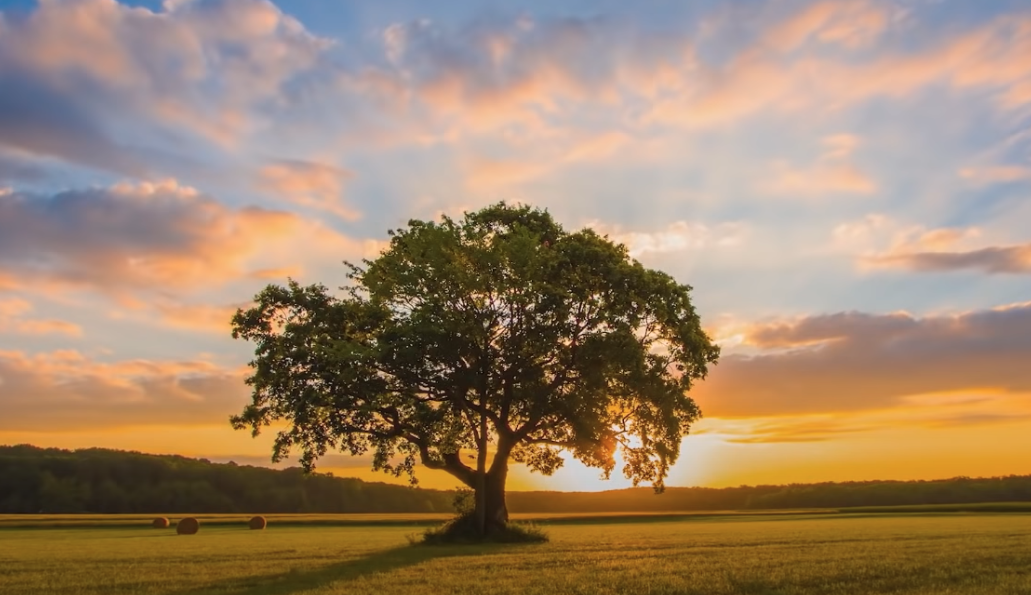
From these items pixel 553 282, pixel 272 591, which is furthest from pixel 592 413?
pixel 272 591

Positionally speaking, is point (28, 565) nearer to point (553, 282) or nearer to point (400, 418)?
point (400, 418)

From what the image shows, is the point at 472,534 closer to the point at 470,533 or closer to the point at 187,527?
the point at 470,533

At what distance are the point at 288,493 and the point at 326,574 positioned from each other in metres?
144

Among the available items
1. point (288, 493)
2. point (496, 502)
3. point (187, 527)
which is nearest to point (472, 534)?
point (496, 502)

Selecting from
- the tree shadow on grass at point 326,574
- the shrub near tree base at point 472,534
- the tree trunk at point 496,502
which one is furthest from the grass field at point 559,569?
the tree trunk at point 496,502

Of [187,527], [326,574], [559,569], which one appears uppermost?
[559,569]

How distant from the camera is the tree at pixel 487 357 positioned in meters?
40.8

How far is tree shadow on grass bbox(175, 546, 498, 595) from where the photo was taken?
21.5m

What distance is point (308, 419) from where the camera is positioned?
41.5 meters

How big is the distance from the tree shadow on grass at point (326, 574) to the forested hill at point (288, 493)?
117 m

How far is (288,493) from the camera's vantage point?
159625mm

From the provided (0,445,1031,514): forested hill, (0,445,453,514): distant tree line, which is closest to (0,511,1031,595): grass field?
(0,445,1031,514): forested hill

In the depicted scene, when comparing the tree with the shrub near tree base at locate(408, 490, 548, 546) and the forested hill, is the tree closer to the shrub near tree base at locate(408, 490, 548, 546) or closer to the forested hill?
the shrub near tree base at locate(408, 490, 548, 546)

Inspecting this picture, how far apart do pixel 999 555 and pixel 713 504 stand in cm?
13412
